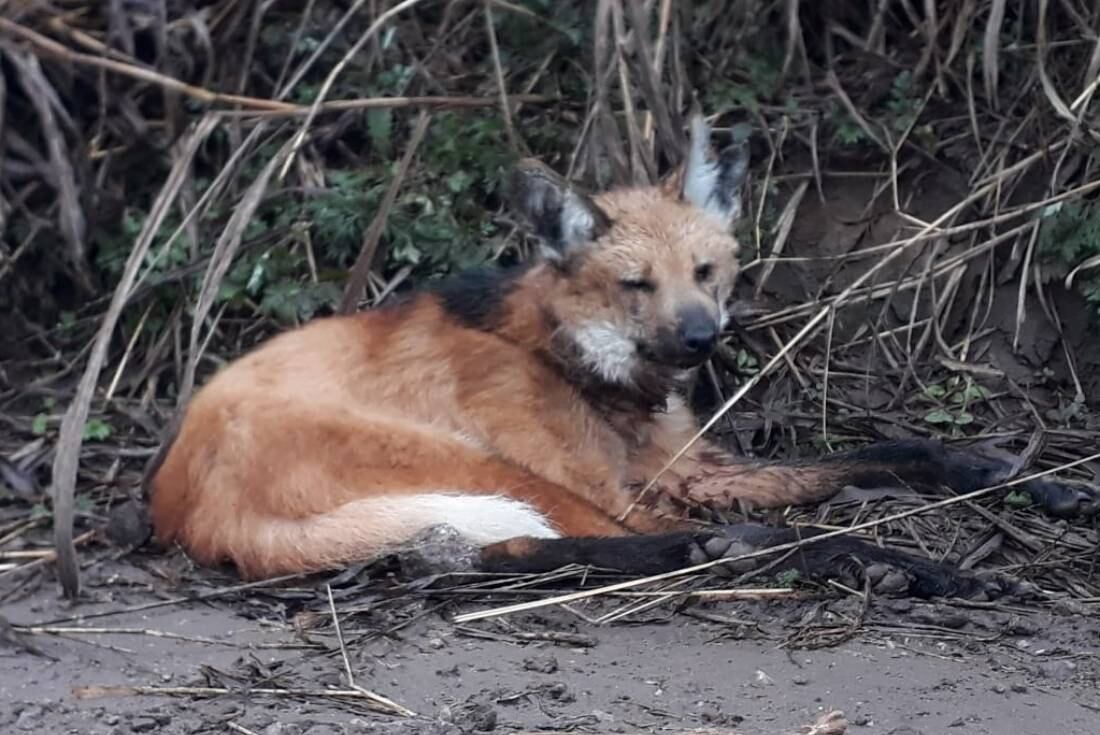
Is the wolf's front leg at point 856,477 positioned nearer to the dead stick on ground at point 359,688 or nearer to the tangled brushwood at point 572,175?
the tangled brushwood at point 572,175

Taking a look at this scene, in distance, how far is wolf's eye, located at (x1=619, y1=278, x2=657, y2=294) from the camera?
13.4ft

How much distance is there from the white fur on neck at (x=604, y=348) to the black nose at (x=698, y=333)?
22 centimetres

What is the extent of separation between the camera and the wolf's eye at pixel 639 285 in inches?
161

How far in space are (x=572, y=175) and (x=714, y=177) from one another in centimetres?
82

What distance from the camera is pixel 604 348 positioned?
4129mm

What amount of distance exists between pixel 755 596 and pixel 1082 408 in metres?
1.60

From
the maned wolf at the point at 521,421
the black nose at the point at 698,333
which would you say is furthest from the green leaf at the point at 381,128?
the black nose at the point at 698,333

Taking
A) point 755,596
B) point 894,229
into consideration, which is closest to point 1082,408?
point 894,229

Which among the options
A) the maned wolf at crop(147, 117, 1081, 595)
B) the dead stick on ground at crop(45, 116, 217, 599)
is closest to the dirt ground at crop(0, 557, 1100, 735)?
the dead stick on ground at crop(45, 116, 217, 599)

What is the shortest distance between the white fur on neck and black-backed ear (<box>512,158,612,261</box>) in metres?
0.25

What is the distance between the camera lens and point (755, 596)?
3236mm

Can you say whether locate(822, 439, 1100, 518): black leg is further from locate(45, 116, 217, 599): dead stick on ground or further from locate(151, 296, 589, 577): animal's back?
locate(45, 116, 217, 599): dead stick on ground

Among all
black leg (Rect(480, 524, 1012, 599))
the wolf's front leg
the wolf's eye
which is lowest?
the wolf's front leg

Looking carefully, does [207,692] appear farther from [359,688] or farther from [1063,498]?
[1063,498]
